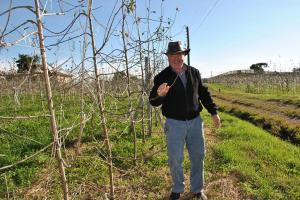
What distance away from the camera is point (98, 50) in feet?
12.0

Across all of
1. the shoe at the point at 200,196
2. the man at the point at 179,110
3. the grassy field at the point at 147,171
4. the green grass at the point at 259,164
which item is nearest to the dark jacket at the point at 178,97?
the man at the point at 179,110

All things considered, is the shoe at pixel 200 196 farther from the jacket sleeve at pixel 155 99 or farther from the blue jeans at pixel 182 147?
the jacket sleeve at pixel 155 99

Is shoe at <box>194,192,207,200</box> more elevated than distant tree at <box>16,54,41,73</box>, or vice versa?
distant tree at <box>16,54,41,73</box>

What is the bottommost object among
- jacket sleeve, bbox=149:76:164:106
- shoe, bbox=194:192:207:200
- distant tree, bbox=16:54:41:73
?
shoe, bbox=194:192:207:200

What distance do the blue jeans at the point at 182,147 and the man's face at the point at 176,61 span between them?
25.2 inches

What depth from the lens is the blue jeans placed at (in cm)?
434

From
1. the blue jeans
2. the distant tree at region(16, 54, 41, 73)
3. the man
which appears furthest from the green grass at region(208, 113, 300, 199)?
the distant tree at region(16, 54, 41, 73)

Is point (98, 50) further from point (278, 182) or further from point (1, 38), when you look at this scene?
point (278, 182)

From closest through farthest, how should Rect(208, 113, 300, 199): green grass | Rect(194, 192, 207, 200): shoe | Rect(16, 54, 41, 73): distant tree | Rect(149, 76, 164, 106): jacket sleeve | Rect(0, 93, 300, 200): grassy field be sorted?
Rect(16, 54, 41, 73): distant tree → Rect(149, 76, 164, 106): jacket sleeve → Rect(194, 192, 207, 200): shoe → Rect(0, 93, 300, 200): grassy field → Rect(208, 113, 300, 199): green grass

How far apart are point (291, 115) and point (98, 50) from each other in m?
11.1

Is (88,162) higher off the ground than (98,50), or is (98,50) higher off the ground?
(98,50)

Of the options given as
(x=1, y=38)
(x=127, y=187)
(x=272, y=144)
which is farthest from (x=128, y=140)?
(x=1, y=38)

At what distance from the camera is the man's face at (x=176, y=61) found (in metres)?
4.31

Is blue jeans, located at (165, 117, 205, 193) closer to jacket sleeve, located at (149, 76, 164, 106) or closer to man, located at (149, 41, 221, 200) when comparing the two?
man, located at (149, 41, 221, 200)
